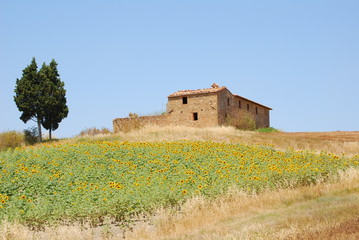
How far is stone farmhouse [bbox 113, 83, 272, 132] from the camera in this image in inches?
1607

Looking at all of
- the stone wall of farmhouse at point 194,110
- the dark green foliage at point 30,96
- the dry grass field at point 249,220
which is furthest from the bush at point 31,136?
the dry grass field at point 249,220

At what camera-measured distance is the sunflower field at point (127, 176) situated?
1155cm

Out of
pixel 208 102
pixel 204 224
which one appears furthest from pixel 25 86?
pixel 204 224

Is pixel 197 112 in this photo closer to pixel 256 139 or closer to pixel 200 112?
pixel 200 112

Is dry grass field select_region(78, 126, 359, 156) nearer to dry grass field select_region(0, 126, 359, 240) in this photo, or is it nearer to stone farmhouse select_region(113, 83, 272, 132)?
stone farmhouse select_region(113, 83, 272, 132)

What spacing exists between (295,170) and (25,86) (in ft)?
131

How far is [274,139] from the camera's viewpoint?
1280 inches

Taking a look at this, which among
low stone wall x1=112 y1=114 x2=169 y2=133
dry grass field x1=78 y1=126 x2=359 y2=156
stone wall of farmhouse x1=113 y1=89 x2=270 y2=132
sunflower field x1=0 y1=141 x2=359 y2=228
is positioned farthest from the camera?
low stone wall x1=112 y1=114 x2=169 y2=133

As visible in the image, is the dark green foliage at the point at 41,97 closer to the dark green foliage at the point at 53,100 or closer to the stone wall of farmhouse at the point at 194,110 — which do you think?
the dark green foliage at the point at 53,100

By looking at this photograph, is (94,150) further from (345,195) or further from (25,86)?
(25,86)

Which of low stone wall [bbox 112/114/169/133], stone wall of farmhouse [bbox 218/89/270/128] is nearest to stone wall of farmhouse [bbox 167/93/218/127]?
stone wall of farmhouse [bbox 218/89/270/128]

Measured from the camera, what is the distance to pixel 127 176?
612 inches

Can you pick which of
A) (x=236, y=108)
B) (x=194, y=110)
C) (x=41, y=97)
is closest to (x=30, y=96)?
(x=41, y=97)

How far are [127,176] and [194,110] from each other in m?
26.7
